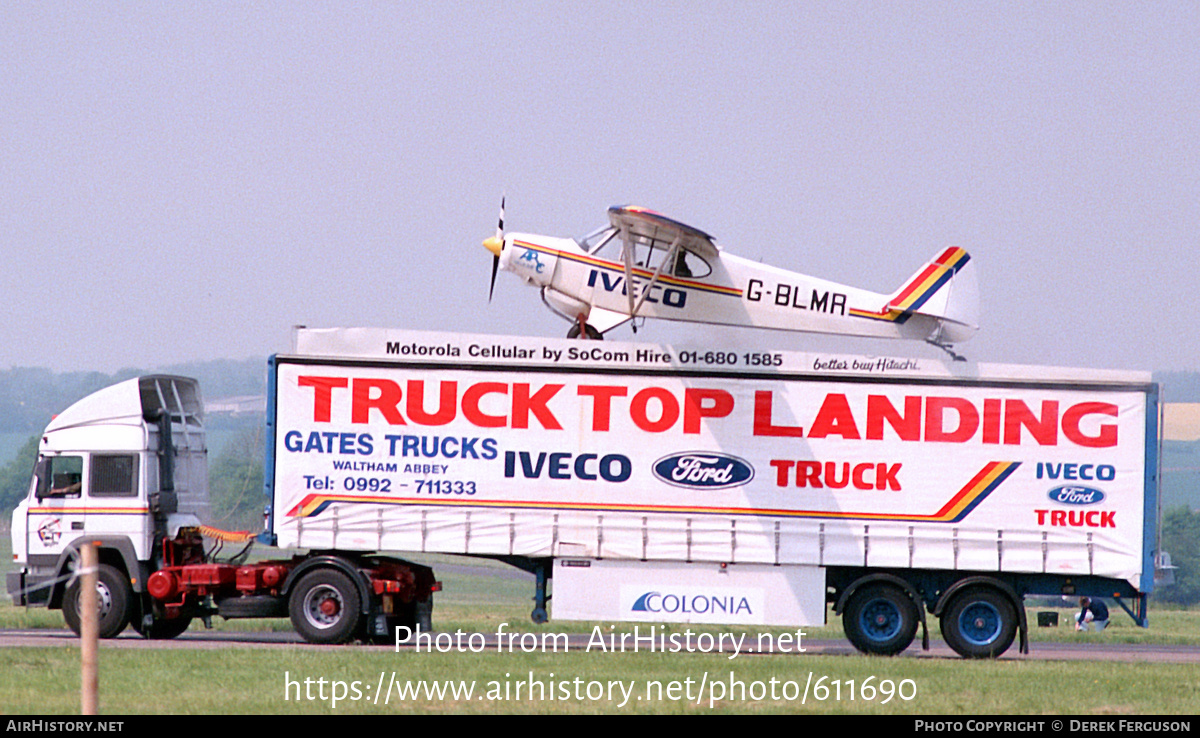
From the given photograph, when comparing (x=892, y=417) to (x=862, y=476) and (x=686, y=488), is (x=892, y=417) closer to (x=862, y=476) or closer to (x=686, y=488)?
(x=862, y=476)

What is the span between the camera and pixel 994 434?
18.8m

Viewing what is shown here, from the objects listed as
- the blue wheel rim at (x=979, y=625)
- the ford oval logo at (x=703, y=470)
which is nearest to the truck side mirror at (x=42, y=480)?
the ford oval logo at (x=703, y=470)

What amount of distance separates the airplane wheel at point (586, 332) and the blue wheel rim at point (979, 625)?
692 cm

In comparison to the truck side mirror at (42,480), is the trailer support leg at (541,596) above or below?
below

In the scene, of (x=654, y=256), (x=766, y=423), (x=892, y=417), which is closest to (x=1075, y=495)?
(x=892, y=417)

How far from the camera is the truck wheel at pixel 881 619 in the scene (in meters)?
18.7

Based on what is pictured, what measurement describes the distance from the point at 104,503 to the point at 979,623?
13293 mm

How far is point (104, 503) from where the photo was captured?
1945 cm

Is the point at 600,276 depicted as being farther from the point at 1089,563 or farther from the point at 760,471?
the point at 1089,563

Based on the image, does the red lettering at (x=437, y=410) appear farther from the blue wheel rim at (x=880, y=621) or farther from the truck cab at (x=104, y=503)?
the blue wheel rim at (x=880, y=621)

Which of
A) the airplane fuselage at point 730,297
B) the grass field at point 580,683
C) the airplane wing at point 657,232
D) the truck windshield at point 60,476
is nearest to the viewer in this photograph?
the grass field at point 580,683

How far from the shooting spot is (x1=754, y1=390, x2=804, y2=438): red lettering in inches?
744

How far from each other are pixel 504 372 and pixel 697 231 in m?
3.57

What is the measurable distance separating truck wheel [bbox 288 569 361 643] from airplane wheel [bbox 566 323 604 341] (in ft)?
17.0
